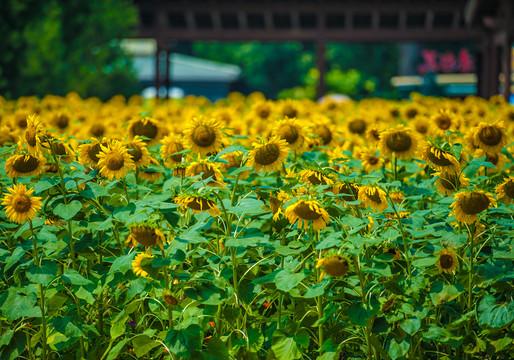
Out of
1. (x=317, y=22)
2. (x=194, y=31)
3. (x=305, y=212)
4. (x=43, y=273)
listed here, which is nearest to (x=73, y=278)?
(x=43, y=273)

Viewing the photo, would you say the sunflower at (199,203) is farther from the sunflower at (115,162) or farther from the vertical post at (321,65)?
the vertical post at (321,65)

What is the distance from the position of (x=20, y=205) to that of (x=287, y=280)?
1.12m

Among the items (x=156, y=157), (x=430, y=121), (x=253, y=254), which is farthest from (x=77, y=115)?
(x=253, y=254)

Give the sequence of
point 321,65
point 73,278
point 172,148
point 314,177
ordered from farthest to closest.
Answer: point 321,65 < point 172,148 < point 314,177 < point 73,278

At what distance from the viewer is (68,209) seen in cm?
274

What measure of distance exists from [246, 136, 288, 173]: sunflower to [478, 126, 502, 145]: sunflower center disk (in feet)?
3.86

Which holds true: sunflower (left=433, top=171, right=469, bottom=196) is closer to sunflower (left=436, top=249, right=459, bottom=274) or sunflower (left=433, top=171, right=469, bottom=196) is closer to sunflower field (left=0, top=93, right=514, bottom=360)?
sunflower field (left=0, top=93, right=514, bottom=360)

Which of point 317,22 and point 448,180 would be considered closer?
point 448,180

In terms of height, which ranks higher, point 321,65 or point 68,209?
point 68,209

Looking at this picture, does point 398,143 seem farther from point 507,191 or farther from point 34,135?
point 34,135

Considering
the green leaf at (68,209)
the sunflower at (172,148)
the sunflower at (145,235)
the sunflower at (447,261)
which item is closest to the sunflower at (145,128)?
the sunflower at (172,148)

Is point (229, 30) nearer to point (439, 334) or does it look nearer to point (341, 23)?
point (341, 23)

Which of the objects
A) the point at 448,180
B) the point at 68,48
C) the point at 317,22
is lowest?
the point at 317,22

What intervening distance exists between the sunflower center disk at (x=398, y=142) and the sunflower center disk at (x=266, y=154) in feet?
2.21
